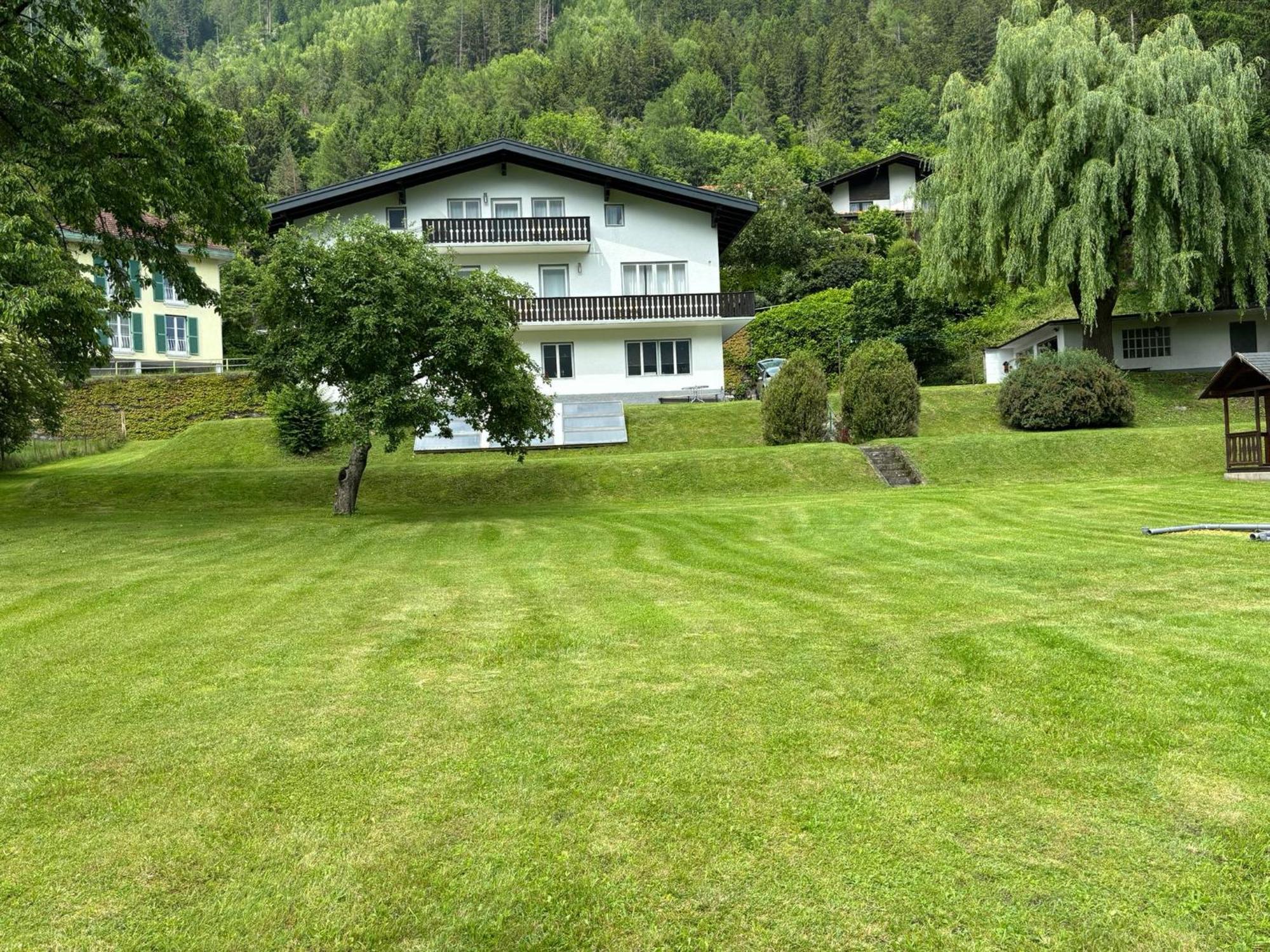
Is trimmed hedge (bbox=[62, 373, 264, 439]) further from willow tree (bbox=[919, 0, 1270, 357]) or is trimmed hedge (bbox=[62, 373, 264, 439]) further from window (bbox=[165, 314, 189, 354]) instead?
willow tree (bbox=[919, 0, 1270, 357])

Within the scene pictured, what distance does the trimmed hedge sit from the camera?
38.8 m

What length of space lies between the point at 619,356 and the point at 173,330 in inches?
974

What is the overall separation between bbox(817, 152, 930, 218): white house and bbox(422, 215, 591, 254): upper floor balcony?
3866 centimetres

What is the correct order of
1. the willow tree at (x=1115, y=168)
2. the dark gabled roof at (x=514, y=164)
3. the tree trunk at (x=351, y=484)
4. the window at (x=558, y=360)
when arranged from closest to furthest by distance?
the tree trunk at (x=351, y=484) < the willow tree at (x=1115, y=168) < the dark gabled roof at (x=514, y=164) < the window at (x=558, y=360)

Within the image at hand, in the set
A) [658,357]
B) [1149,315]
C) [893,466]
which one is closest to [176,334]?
[658,357]

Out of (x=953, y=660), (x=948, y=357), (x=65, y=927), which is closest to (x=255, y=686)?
(x=65, y=927)

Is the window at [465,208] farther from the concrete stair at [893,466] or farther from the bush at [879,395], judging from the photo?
the concrete stair at [893,466]

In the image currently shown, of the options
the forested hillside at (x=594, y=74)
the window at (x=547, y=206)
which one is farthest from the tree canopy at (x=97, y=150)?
the forested hillside at (x=594, y=74)

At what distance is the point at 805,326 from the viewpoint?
49094mm

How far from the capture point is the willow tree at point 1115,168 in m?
31.0

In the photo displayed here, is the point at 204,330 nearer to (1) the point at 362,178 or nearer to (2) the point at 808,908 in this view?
(1) the point at 362,178

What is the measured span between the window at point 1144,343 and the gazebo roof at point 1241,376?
54.3 feet

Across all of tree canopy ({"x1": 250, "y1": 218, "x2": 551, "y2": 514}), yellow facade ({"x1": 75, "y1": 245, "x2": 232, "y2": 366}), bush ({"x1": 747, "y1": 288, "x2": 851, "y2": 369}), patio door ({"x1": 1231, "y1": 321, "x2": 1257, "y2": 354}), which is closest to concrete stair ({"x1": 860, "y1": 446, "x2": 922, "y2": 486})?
tree canopy ({"x1": 250, "y1": 218, "x2": 551, "y2": 514})

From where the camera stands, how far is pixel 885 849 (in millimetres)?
3986
